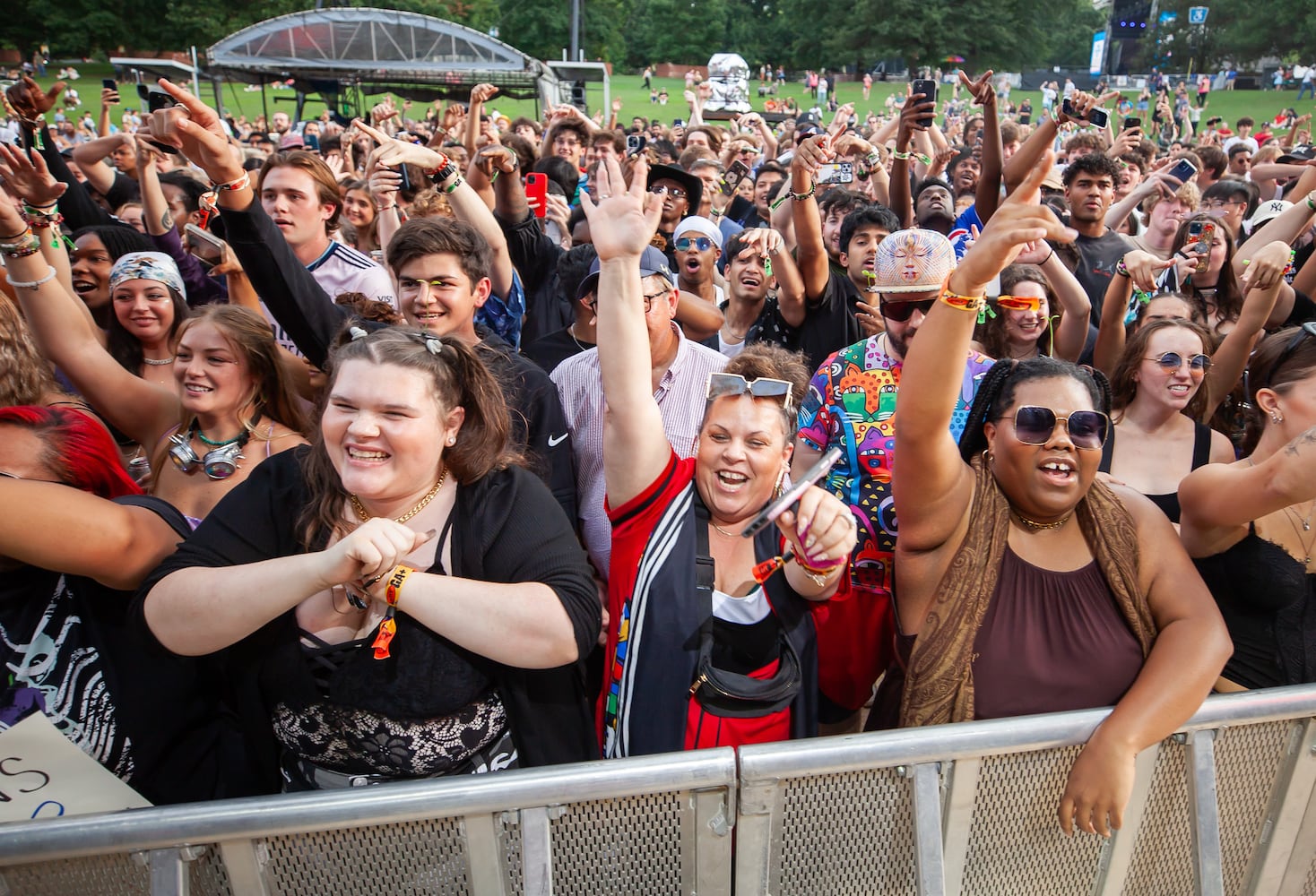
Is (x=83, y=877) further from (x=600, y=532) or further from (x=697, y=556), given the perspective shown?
(x=600, y=532)

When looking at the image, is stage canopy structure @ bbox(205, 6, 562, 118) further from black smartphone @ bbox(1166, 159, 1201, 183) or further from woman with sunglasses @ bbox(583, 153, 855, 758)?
woman with sunglasses @ bbox(583, 153, 855, 758)

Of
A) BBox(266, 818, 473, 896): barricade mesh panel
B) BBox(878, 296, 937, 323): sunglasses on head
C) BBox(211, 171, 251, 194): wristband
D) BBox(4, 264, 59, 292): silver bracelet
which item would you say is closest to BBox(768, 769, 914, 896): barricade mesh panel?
BBox(266, 818, 473, 896): barricade mesh panel

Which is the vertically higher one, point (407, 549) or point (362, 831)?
point (407, 549)

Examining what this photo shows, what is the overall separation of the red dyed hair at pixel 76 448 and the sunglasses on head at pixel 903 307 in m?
2.25

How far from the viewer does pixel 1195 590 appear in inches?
81.2

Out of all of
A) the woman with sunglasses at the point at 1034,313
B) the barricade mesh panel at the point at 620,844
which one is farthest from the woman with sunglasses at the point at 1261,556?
the barricade mesh panel at the point at 620,844

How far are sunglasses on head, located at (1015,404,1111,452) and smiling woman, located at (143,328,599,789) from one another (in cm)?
111

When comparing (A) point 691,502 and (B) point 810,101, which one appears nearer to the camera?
(A) point 691,502

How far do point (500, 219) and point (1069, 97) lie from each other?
3.20 metres

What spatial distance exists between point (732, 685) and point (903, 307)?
1.40 m

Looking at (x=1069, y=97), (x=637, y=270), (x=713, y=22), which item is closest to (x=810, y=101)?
(x=713, y=22)

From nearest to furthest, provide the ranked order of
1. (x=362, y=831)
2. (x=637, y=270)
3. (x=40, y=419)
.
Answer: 1. (x=362, y=831)
2. (x=40, y=419)
3. (x=637, y=270)

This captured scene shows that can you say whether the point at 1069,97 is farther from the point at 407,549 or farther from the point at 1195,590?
the point at 407,549

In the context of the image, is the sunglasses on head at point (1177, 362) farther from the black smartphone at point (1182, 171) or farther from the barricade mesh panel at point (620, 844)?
the black smartphone at point (1182, 171)
